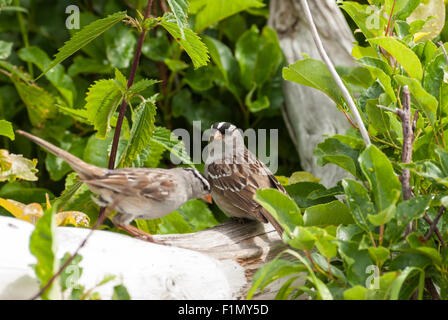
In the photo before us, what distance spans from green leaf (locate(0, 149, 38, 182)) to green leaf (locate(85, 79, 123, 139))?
0.97 feet

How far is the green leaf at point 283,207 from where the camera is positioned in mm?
1673

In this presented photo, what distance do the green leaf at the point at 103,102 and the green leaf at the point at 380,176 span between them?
0.86 meters

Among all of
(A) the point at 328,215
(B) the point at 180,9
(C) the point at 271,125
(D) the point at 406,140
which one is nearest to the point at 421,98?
(D) the point at 406,140

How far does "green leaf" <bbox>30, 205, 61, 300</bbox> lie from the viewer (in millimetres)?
1382

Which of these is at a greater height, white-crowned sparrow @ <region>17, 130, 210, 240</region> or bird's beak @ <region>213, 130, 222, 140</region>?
bird's beak @ <region>213, 130, 222, 140</region>

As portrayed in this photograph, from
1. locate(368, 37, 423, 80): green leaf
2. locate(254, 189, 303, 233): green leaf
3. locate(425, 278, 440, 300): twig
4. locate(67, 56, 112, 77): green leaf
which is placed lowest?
locate(425, 278, 440, 300): twig

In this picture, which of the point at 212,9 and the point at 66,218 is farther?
the point at 212,9

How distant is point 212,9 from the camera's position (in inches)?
122

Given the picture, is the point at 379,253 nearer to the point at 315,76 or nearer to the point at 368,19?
the point at 315,76

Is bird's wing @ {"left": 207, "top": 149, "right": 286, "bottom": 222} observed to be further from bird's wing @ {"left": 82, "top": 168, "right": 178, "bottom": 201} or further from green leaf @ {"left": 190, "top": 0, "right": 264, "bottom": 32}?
green leaf @ {"left": 190, "top": 0, "right": 264, "bottom": 32}

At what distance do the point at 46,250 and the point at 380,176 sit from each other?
0.90 m

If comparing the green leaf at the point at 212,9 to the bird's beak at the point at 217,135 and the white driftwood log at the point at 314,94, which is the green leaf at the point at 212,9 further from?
Answer: the bird's beak at the point at 217,135

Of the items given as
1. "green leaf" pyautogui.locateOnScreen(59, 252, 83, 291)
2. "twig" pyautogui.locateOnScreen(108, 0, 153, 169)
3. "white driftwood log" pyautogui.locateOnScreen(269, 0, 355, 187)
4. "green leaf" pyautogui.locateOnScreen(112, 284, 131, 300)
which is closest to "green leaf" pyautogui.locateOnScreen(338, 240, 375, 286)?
"green leaf" pyautogui.locateOnScreen(112, 284, 131, 300)

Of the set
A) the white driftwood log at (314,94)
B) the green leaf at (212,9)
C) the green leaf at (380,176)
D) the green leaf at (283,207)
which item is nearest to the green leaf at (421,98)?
the green leaf at (380,176)
